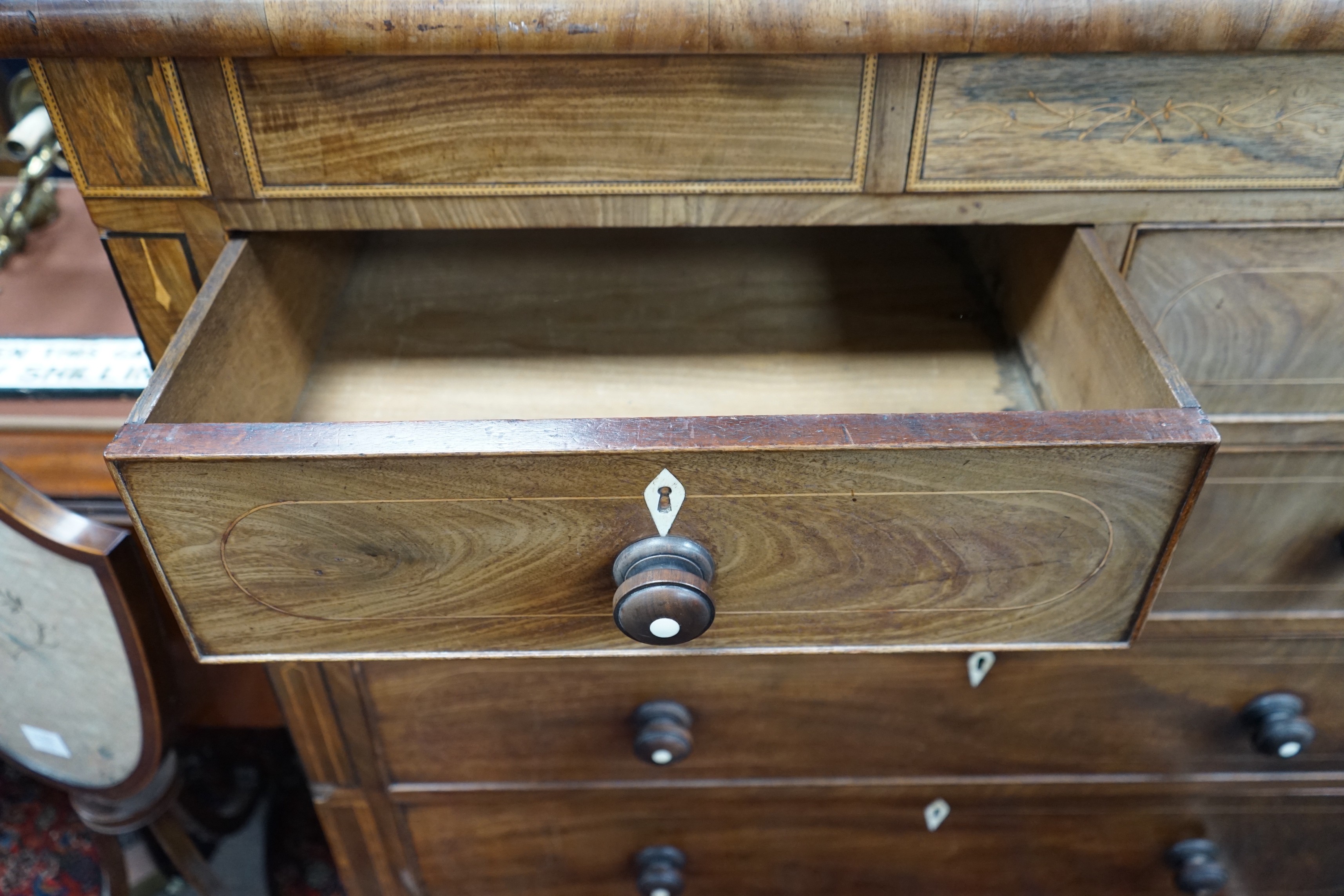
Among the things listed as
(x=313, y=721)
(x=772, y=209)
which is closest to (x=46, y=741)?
(x=313, y=721)

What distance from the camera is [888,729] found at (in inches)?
28.6

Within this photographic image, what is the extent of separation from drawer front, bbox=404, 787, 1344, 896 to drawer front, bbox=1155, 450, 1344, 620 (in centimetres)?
20

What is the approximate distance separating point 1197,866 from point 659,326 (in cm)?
63

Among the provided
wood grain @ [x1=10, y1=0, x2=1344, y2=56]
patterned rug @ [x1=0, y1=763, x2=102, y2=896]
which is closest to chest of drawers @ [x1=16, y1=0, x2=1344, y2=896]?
wood grain @ [x1=10, y1=0, x2=1344, y2=56]

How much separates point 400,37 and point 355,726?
0.47 m

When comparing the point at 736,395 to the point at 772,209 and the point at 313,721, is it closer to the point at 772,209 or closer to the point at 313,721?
the point at 772,209

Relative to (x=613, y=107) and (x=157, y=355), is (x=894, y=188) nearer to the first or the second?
(x=613, y=107)

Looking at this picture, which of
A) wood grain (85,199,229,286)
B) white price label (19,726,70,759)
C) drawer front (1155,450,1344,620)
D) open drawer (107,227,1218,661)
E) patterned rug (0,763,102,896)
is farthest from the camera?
patterned rug (0,763,102,896)

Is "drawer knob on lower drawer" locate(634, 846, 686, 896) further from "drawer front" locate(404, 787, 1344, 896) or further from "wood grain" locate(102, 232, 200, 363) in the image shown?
"wood grain" locate(102, 232, 200, 363)

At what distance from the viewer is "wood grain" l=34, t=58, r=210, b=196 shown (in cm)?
48

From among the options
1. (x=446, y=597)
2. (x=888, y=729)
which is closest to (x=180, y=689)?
(x=446, y=597)

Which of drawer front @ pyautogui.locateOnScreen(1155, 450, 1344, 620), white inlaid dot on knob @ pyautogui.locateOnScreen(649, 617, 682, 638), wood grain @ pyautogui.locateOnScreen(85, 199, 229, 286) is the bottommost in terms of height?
white inlaid dot on knob @ pyautogui.locateOnScreen(649, 617, 682, 638)

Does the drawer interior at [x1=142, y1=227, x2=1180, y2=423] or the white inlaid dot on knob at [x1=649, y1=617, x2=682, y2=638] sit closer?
the white inlaid dot on knob at [x1=649, y1=617, x2=682, y2=638]

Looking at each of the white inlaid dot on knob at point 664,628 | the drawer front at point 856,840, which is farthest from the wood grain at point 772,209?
the drawer front at point 856,840
